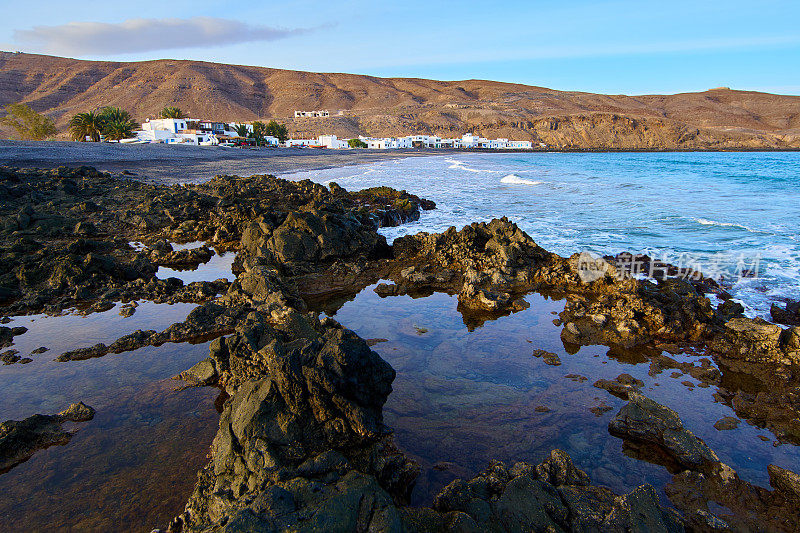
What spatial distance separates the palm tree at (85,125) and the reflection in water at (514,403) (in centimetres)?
6626

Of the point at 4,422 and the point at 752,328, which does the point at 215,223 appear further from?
the point at 752,328

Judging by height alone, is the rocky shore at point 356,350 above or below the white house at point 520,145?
below

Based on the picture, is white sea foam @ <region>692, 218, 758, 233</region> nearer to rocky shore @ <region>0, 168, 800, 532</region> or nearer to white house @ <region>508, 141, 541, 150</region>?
rocky shore @ <region>0, 168, 800, 532</region>

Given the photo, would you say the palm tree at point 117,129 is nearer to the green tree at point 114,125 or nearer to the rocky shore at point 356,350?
the green tree at point 114,125

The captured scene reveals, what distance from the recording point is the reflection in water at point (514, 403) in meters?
4.69

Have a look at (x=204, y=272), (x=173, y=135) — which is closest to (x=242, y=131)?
(x=173, y=135)

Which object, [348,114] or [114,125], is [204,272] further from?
[348,114]

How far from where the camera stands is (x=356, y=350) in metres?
4.46

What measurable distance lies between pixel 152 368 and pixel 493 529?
562 cm

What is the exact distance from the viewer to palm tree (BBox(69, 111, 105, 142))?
182 ft

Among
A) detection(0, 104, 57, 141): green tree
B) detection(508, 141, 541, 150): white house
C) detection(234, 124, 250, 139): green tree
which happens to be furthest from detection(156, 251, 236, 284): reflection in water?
detection(508, 141, 541, 150): white house

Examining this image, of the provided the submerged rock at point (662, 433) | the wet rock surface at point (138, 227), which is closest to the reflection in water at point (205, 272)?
the wet rock surface at point (138, 227)

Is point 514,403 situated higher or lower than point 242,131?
lower

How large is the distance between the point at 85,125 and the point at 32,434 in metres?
67.9
